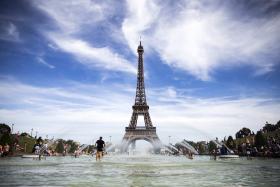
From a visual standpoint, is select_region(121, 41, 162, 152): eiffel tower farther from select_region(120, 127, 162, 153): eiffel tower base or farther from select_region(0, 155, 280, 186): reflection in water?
select_region(0, 155, 280, 186): reflection in water

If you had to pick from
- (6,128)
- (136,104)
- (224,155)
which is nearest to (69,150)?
(6,128)

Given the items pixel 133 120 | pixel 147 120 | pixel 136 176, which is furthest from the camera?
pixel 133 120

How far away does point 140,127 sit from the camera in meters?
97.8

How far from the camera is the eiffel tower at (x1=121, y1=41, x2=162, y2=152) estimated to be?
9444cm

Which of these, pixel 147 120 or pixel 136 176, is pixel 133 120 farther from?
pixel 136 176

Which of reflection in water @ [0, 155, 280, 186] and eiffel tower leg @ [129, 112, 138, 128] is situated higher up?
eiffel tower leg @ [129, 112, 138, 128]

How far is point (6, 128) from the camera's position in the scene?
11850 centimetres

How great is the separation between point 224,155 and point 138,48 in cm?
7601

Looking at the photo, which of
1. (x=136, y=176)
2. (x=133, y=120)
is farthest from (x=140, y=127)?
(x=136, y=176)

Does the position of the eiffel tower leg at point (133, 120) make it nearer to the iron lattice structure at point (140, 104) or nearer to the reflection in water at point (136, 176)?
the iron lattice structure at point (140, 104)

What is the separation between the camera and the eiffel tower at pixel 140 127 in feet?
310

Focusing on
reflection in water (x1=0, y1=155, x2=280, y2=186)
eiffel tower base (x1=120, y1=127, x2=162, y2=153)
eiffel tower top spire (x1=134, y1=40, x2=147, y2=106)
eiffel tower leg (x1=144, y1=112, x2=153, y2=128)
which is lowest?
reflection in water (x1=0, y1=155, x2=280, y2=186)

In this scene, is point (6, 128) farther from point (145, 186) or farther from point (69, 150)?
point (145, 186)

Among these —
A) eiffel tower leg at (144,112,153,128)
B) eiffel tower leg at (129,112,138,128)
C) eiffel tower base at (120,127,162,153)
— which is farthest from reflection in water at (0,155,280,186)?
eiffel tower leg at (129,112,138,128)
